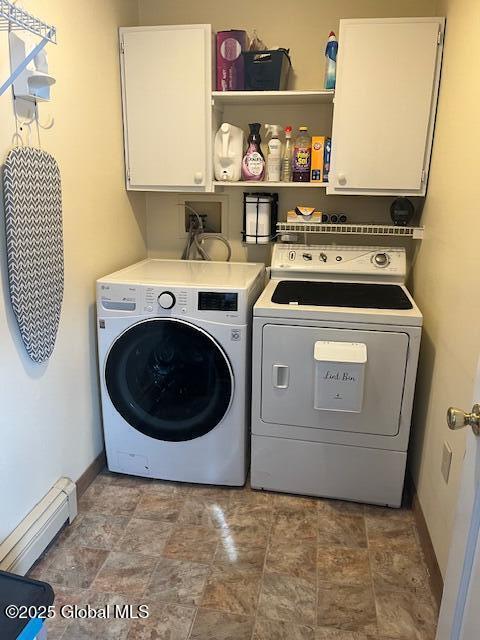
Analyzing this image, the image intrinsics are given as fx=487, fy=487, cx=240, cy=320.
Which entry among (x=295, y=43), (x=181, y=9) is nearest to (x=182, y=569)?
(x=295, y=43)

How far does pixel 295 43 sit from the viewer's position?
243 centimetres

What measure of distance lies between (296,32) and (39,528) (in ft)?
8.15

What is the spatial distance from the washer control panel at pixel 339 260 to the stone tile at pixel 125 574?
1.45 meters

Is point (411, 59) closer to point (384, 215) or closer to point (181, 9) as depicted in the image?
point (384, 215)

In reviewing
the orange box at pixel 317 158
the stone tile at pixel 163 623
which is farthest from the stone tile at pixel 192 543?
the orange box at pixel 317 158

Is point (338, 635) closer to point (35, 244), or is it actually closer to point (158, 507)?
point (158, 507)

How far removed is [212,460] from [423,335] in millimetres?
1089

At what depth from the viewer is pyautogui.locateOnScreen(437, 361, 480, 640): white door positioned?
972mm

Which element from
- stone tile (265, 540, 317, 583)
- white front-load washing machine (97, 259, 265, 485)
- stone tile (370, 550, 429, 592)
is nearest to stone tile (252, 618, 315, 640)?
stone tile (265, 540, 317, 583)

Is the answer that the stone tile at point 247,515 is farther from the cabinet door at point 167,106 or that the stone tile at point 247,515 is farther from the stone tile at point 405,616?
the cabinet door at point 167,106

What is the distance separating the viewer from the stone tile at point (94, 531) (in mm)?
1905

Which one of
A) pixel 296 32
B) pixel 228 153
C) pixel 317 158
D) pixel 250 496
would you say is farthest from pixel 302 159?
pixel 250 496

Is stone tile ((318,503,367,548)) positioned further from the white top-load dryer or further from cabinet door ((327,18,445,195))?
cabinet door ((327,18,445,195))

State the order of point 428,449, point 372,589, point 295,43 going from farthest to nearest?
point 295,43 → point 428,449 → point 372,589
